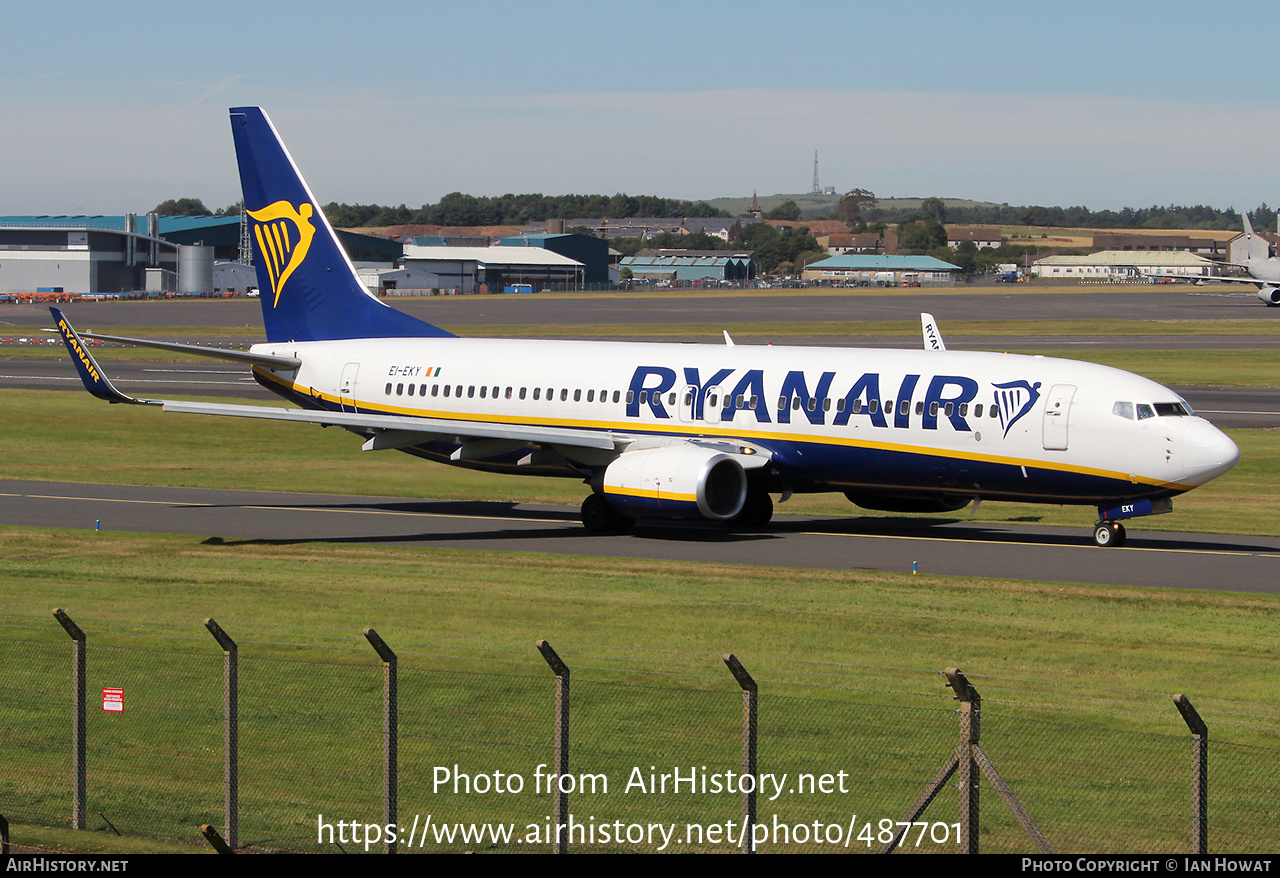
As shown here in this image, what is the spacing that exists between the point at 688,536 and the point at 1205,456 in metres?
11.7

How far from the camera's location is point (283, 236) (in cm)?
4397

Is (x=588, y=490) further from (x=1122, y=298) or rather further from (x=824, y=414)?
(x=1122, y=298)

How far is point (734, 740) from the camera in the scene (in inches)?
692

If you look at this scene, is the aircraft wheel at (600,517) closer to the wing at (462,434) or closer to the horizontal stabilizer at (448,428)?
the wing at (462,434)

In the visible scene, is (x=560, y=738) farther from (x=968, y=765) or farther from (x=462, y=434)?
(x=462, y=434)

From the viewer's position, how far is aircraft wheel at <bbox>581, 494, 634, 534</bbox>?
121ft

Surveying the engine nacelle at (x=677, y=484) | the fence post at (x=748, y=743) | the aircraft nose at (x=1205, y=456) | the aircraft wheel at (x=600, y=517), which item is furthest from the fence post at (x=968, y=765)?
the aircraft wheel at (x=600, y=517)

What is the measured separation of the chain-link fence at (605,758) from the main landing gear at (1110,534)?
1379 centimetres

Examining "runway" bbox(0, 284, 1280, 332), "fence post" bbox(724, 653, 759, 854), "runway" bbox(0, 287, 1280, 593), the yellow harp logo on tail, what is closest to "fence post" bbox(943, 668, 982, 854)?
"fence post" bbox(724, 653, 759, 854)

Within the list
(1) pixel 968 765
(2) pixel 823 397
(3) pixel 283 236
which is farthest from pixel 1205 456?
(3) pixel 283 236

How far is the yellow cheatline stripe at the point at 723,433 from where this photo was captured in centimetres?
3259

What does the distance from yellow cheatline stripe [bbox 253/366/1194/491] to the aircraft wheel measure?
2.03m

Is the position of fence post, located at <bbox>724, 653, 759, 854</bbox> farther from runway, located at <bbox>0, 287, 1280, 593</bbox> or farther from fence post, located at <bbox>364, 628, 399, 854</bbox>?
runway, located at <bbox>0, 287, 1280, 593</bbox>
